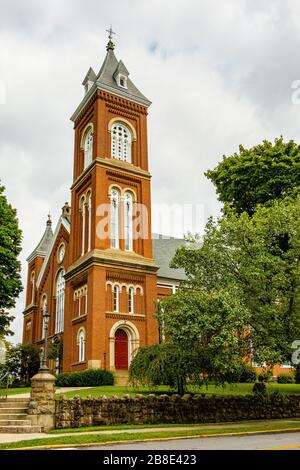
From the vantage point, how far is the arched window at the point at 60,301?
4050cm

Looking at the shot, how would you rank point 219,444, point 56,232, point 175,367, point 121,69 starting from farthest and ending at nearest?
point 56,232 → point 121,69 → point 175,367 → point 219,444

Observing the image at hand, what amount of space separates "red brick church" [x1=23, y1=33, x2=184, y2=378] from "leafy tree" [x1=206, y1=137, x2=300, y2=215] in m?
7.82

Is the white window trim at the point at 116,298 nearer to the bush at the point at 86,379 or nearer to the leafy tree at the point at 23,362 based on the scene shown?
the bush at the point at 86,379

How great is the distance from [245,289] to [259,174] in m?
12.6

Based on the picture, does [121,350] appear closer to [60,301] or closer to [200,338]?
[60,301]

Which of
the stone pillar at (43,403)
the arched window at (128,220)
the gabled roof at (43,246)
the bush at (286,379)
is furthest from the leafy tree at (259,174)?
the gabled roof at (43,246)

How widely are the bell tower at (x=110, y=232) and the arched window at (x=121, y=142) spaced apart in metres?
0.08

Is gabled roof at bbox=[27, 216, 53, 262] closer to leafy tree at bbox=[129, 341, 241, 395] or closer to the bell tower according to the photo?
the bell tower

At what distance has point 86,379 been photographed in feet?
92.5

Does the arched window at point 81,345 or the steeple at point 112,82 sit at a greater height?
the steeple at point 112,82

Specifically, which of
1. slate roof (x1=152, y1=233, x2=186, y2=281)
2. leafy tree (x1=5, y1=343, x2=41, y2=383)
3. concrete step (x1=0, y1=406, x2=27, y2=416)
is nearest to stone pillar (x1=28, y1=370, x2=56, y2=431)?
concrete step (x1=0, y1=406, x2=27, y2=416)

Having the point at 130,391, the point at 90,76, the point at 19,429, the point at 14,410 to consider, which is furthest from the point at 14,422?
the point at 90,76

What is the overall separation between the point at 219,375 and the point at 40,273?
31475 millimetres

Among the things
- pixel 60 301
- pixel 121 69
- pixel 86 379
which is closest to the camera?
pixel 86 379
